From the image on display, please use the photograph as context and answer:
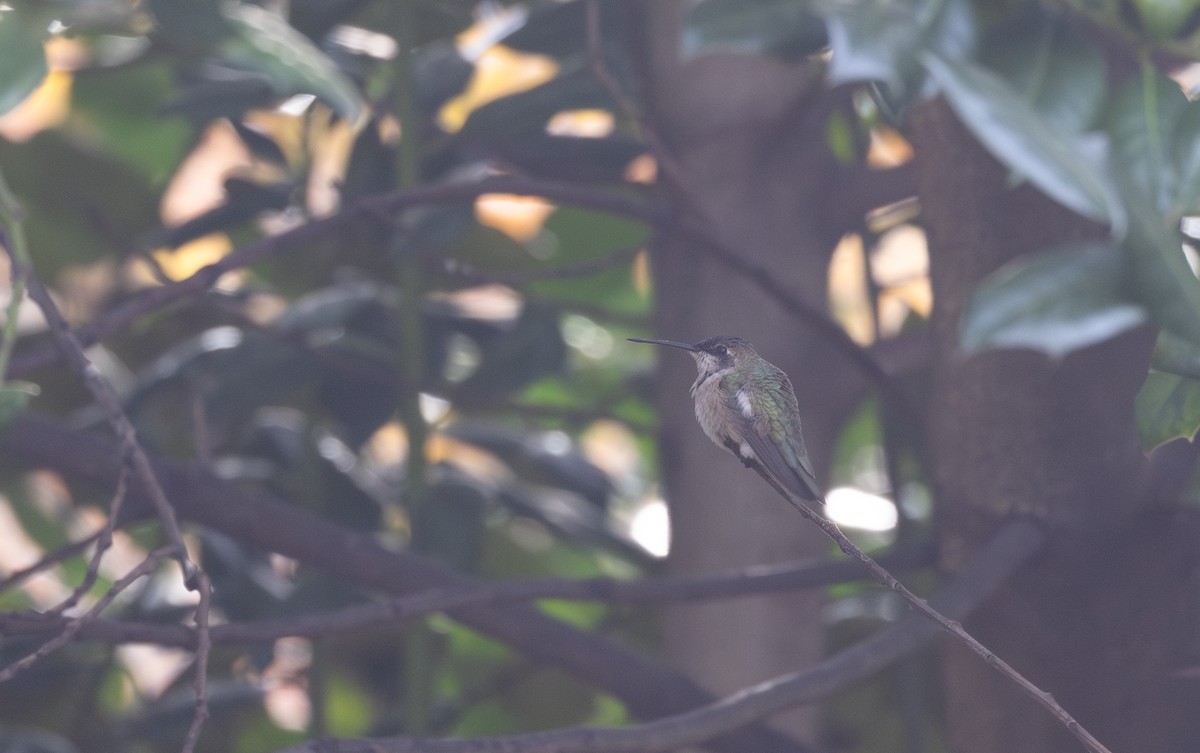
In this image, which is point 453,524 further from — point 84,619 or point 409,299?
point 84,619

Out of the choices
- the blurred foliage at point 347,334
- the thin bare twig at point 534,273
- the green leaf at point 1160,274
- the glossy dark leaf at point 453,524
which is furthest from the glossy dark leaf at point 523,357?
the green leaf at point 1160,274

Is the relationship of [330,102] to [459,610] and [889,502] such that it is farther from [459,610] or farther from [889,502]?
[889,502]

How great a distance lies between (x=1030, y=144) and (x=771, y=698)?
1.57ft

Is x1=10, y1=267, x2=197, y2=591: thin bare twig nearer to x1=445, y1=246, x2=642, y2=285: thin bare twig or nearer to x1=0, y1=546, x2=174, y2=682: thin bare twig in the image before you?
x1=0, y1=546, x2=174, y2=682: thin bare twig

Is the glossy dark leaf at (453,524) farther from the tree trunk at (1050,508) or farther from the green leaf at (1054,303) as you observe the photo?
the green leaf at (1054,303)

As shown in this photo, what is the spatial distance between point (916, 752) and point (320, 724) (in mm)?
622

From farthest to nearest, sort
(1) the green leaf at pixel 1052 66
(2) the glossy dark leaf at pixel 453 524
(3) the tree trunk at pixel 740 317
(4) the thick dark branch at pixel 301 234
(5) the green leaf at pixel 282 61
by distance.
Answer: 1. (2) the glossy dark leaf at pixel 453 524
2. (3) the tree trunk at pixel 740 317
3. (4) the thick dark branch at pixel 301 234
4. (5) the green leaf at pixel 282 61
5. (1) the green leaf at pixel 1052 66

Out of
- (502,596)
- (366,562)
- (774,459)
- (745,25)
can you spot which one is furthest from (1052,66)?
(366,562)

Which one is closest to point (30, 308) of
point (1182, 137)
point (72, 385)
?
point (72, 385)

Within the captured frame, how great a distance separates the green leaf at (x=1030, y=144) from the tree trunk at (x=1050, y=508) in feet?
1.51

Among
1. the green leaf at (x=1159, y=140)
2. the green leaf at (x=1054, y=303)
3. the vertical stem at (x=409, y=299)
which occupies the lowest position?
the vertical stem at (x=409, y=299)

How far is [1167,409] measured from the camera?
70 centimetres

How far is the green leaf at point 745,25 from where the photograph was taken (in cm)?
74

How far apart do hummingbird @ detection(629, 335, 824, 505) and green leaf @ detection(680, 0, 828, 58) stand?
0.17m
